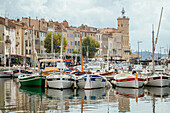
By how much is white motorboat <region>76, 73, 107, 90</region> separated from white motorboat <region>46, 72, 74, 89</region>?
3.58 feet

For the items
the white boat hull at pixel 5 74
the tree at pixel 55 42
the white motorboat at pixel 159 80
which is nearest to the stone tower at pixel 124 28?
the tree at pixel 55 42

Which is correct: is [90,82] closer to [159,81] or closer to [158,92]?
[158,92]

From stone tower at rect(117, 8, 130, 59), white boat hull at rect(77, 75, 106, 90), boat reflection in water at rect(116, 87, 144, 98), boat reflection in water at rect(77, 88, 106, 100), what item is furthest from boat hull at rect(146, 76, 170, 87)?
stone tower at rect(117, 8, 130, 59)

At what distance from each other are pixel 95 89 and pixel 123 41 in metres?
155

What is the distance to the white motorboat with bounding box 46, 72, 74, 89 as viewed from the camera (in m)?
42.6

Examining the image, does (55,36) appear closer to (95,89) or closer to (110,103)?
(95,89)

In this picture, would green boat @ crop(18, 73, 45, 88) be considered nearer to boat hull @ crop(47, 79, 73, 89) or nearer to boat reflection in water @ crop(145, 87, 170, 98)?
boat hull @ crop(47, 79, 73, 89)

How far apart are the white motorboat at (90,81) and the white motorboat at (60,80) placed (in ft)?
3.58

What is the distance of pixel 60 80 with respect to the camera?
4266 centimetres

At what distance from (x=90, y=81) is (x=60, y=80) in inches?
131

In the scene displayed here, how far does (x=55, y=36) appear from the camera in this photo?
116 meters

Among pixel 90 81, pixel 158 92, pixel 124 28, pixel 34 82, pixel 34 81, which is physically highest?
pixel 124 28

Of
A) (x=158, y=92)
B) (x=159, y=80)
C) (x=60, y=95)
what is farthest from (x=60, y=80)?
(x=159, y=80)

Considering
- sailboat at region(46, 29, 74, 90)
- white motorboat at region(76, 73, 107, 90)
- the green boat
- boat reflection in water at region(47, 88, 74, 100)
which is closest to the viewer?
boat reflection in water at region(47, 88, 74, 100)
